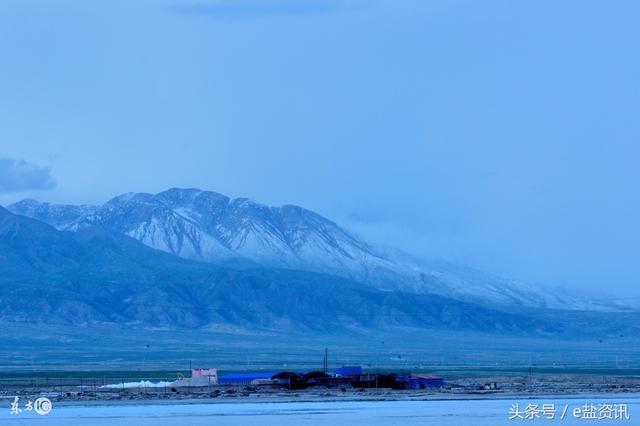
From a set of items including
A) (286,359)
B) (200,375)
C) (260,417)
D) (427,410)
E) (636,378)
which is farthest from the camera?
(286,359)

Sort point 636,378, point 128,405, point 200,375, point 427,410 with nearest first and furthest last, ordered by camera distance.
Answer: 1. point 427,410
2. point 128,405
3. point 200,375
4. point 636,378

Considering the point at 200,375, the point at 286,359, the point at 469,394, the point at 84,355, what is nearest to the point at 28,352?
the point at 84,355

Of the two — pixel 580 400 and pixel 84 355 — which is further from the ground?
pixel 84 355

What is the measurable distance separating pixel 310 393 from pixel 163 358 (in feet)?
276

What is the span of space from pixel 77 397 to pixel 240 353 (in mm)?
98682

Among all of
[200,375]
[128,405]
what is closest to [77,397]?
[128,405]

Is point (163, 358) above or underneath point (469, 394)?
above

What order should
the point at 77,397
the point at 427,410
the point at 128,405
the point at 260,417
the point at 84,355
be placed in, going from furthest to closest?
the point at 84,355
the point at 77,397
the point at 128,405
the point at 427,410
the point at 260,417

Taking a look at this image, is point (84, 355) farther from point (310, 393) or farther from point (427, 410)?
point (427, 410)

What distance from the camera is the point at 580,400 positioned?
75438 millimetres

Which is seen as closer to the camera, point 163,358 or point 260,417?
point 260,417

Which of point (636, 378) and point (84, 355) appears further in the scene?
point (84, 355)

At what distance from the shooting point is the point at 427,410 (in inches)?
2707

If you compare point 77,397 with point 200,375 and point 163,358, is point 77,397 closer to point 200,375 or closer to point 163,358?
point 200,375
